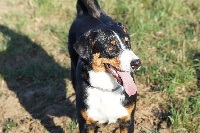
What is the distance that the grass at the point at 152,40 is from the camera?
482 cm

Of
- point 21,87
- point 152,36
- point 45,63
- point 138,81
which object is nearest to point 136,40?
point 152,36

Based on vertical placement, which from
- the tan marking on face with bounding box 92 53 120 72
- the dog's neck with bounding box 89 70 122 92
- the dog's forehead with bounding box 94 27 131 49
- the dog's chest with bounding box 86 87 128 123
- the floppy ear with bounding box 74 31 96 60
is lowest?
the dog's chest with bounding box 86 87 128 123

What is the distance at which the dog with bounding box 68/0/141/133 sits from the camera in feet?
11.0

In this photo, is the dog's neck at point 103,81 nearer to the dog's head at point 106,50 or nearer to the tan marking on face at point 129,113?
the dog's head at point 106,50

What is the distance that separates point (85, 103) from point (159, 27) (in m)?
3.13

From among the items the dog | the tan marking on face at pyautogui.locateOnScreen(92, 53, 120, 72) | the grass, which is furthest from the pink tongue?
the grass

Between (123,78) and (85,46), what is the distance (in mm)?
473

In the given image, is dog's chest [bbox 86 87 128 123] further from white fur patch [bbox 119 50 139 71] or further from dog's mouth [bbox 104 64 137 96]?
white fur patch [bbox 119 50 139 71]

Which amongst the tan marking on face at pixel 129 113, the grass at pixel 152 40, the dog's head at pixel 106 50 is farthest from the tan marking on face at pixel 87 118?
the grass at pixel 152 40

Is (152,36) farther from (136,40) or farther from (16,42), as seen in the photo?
(16,42)

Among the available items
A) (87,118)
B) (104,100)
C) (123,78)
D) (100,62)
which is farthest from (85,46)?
(87,118)

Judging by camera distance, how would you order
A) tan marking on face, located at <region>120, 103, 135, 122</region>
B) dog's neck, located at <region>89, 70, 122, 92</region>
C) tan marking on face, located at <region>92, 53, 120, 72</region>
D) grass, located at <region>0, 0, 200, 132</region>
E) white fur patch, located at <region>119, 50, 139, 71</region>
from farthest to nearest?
grass, located at <region>0, 0, 200, 132</region> → tan marking on face, located at <region>120, 103, 135, 122</region> → dog's neck, located at <region>89, 70, 122, 92</region> → tan marking on face, located at <region>92, 53, 120, 72</region> → white fur patch, located at <region>119, 50, 139, 71</region>

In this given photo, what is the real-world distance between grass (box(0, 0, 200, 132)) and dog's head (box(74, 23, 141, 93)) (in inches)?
49.6

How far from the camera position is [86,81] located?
11.7ft
